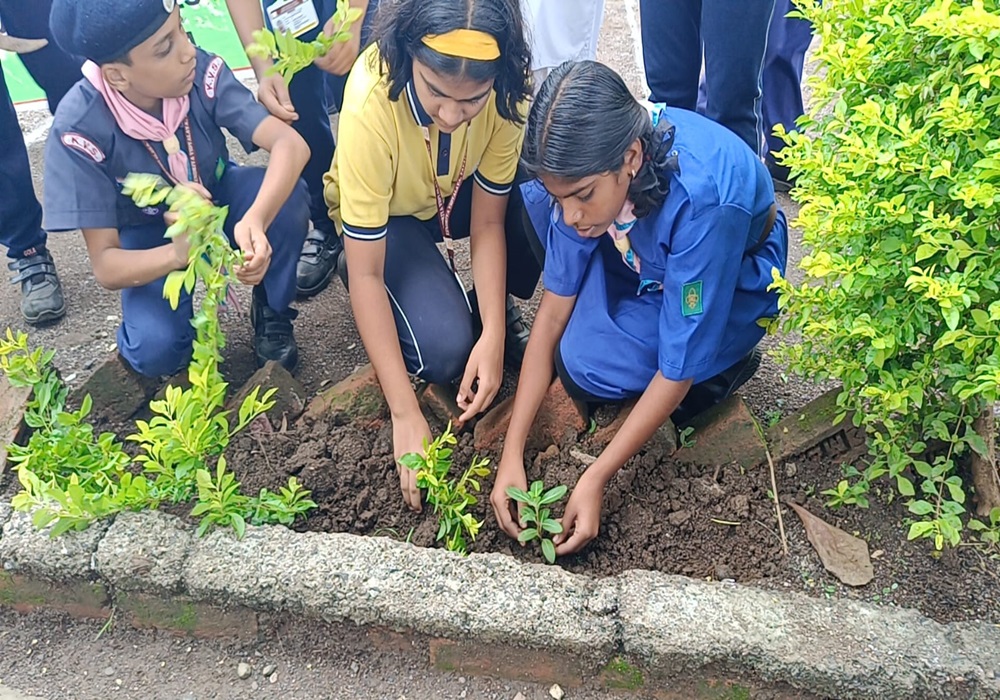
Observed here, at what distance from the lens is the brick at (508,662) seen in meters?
1.68

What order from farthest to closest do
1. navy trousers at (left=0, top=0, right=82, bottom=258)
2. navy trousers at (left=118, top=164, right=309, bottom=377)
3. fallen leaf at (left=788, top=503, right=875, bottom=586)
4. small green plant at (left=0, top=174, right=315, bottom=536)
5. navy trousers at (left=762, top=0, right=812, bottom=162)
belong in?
navy trousers at (left=762, top=0, right=812, bottom=162) → navy trousers at (left=0, top=0, right=82, bottom=258) → navy trousers at (left=118, top=164, right=309, bottom=377) → fallen leaf at (left=788, top=503, right=875, bottom=586) → small green plant at (left=0, top=174, right=315, bottom=536)

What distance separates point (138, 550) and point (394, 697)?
642 millimetres

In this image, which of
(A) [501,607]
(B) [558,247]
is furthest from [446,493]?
(B) [558,247]

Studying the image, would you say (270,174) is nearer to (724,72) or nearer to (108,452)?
(108,452)

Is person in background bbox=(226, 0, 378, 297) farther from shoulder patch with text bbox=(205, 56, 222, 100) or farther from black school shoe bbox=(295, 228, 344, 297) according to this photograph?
shoulder patch with text bbox=(205, 56, 222, 100)

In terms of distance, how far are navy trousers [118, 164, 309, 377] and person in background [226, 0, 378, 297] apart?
0.26 metres

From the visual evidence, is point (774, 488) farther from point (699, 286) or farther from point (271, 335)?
point (271, 335)

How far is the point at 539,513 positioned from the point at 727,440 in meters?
0.55

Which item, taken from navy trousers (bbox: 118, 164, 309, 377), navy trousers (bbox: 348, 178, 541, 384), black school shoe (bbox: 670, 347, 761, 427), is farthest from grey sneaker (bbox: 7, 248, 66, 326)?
black school shoe (bbox: 670, 347, 761, 427)

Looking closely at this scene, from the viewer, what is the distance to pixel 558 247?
2.10m

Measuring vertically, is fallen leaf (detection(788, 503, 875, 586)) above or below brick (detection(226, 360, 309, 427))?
below

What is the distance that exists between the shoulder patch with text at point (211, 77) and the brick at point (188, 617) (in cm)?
139

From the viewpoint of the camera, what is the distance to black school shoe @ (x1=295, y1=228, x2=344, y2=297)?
3.00 metres

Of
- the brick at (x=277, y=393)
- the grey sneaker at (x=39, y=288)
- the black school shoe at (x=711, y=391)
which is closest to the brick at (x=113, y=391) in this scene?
the brick at (x=277, y=393)
